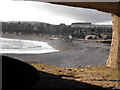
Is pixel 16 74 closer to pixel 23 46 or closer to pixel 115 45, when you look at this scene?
pixel 23 46

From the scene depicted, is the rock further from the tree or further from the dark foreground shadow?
the tree

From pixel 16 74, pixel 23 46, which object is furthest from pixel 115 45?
pixel 16 74

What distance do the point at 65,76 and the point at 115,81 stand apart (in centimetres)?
108

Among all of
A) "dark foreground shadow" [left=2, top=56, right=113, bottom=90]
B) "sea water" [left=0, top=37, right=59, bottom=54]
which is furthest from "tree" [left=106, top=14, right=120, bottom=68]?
"dark foreground shadow" [left=2, top=56, right=113, bottom=90]

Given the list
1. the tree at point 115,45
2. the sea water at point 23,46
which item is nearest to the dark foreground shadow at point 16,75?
the sea water at point 23,46

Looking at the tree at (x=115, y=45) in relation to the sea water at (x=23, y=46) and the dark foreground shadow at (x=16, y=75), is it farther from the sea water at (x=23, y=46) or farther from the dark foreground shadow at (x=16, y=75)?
the dark foreground shadow at (x=16, y=75)

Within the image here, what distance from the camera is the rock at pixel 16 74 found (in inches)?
120

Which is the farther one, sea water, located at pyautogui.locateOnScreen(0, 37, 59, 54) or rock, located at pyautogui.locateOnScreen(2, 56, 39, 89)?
sea water, located at pyautogui.locateOnScreen(0, 37, 59, 54)

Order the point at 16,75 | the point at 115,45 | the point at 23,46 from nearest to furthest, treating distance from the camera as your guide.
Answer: the point at 16,75
the point at 115,45
the point at 23,46

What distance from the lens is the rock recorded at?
3051 mm

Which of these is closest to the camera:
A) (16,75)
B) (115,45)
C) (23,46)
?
(16,75)

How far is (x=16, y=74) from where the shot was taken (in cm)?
305

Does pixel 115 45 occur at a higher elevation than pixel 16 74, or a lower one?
higher

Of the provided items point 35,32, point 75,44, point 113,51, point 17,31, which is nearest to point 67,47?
point 75,44
